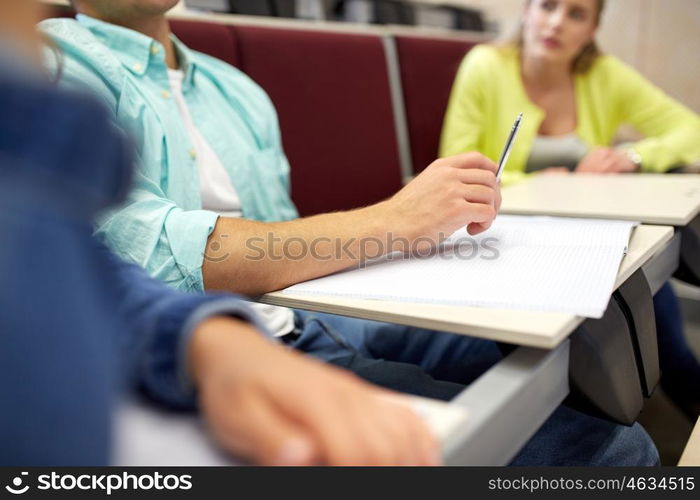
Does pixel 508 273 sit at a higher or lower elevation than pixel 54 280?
lower

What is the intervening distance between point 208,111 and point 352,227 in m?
0.45

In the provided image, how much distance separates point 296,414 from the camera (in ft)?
1.07

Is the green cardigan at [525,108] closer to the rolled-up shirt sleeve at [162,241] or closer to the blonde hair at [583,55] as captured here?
the blonde hair at [583,55]

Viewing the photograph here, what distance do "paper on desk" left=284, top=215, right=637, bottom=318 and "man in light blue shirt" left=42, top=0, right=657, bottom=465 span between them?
0.12 feet

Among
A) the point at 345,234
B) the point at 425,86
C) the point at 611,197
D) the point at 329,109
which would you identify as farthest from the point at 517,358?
the point at 425,86

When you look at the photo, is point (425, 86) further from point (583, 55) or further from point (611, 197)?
point (611, 197)

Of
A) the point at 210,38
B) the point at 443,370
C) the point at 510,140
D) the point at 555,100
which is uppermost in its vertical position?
the point at 210,38

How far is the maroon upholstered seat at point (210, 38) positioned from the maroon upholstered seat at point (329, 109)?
4cm

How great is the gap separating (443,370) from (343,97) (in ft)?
3.29

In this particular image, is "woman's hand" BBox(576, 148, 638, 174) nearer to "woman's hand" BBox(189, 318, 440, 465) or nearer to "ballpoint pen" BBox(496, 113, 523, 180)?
"ballpoint pen" BBox(496, 113, 523, 180)

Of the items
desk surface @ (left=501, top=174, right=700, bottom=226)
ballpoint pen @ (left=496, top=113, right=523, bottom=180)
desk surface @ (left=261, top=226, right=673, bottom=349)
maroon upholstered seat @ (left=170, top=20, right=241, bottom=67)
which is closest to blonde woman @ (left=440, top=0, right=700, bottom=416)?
desk surface @ (left=501, top=174, right=700, bottom=226)

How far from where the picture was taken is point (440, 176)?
763mm

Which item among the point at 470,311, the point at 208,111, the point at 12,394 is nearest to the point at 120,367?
the point at 12,394

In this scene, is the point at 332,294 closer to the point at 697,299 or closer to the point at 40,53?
the point at 40,53
